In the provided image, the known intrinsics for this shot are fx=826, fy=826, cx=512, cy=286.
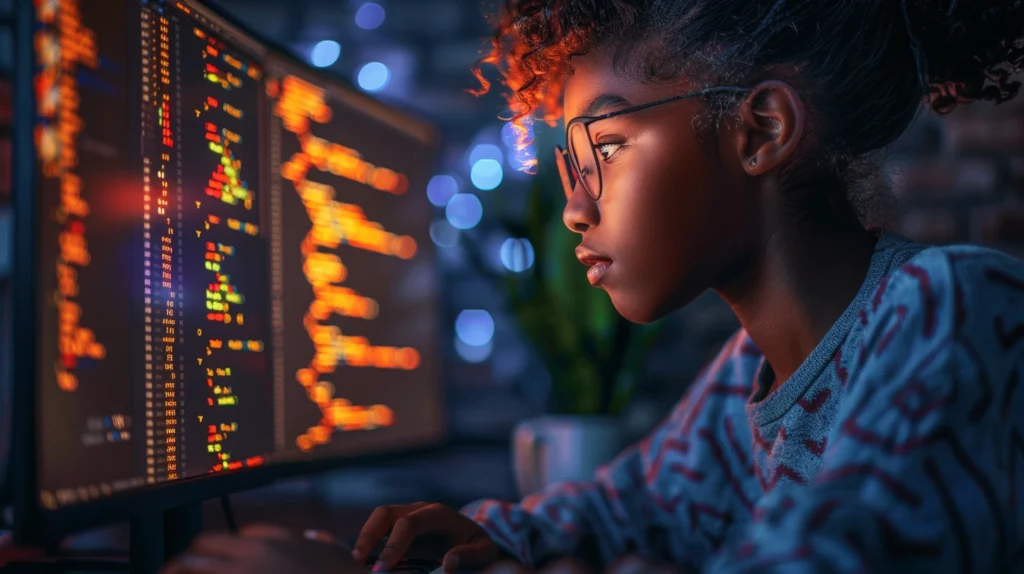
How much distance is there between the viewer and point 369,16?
1.75m

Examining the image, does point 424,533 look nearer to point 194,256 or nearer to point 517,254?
point 194,256

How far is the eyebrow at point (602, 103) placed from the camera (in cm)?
77

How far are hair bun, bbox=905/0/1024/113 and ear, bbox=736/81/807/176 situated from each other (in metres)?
0.14

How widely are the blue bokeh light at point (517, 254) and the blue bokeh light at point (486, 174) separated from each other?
0.13m

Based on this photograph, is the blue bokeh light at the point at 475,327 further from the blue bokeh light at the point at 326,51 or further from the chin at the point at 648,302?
the chin at the point at 648,302

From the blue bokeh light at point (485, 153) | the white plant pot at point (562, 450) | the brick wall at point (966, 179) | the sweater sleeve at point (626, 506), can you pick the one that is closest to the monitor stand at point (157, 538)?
the sweater sleeve at point (626, 506)

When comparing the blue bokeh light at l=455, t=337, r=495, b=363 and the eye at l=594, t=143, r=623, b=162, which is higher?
the eye at l=594, t=143, r=623, b=162

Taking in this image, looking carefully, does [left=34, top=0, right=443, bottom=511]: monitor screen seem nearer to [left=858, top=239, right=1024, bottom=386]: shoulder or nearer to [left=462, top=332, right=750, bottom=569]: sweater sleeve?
[left=462, top=332, right=750, bottom=569]: sweater sleeve

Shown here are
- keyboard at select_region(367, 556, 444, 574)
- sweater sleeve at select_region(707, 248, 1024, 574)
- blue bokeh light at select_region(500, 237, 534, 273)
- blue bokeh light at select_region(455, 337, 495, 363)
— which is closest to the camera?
sweater sleeve at select_region(707, 248, 1024, 574)

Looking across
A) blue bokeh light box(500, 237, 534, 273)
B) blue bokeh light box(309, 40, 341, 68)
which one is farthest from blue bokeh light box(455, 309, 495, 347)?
blue bokeh light box(309, 40, 341, 68)

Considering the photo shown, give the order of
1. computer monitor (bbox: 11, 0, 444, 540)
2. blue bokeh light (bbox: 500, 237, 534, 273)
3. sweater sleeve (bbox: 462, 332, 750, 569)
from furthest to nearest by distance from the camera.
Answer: blue bokeh light (bbox: 500, 237, 534, 273) < sweater sleeve (bbox: 462, 332, 750, 569) < computer monitor (bbox: 11, 0, 444, 540)

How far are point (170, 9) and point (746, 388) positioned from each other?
724 mm

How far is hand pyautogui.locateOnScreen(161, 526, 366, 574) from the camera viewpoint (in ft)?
1.76

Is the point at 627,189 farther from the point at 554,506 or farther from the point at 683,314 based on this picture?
the point at 683,314
